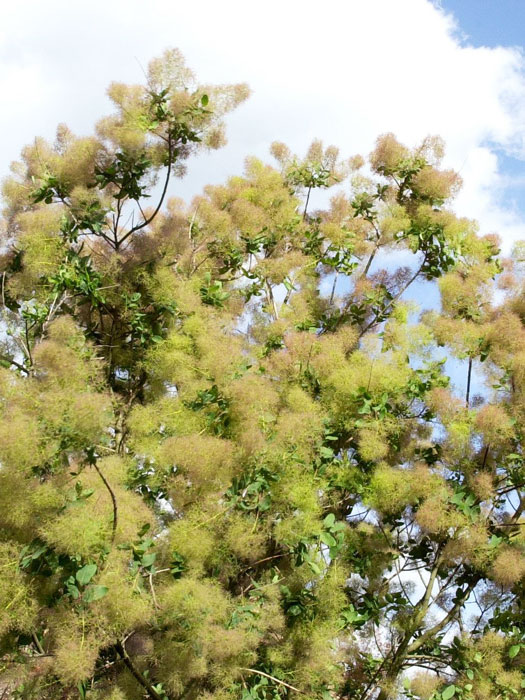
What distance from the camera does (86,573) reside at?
2.97m

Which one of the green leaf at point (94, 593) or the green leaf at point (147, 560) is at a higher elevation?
the green leaf at point (147, 560)

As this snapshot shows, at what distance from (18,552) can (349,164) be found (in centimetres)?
430

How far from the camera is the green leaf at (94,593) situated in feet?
9.75

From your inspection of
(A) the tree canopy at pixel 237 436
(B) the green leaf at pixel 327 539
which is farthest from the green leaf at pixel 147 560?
(B) the green leaf at pixel 327 539

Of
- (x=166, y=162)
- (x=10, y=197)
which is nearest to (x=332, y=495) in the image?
(x=166, y=162)

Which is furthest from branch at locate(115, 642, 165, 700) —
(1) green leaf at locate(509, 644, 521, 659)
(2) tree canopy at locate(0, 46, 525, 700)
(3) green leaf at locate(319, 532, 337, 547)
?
(1) green leaf at locate(509, 644, 521, 659)

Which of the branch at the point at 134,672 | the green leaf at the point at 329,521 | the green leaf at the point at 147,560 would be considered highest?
the green leaf at the point at 329,521

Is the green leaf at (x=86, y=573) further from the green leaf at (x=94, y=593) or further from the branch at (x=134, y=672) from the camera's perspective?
the branch at (x=134, y=672)

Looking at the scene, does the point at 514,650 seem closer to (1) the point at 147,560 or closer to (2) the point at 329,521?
(2) the point at 329,521

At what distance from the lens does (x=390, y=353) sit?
484 centimetres

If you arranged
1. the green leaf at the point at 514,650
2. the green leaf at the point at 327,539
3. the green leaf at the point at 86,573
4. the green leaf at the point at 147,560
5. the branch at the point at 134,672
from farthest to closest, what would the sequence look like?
the green leaf at the point at 514,650
the green leaf at the point at 327,539
the branch at the point at 134,672
the green leaf at the point at 147,560
the green leaf at the point at 86,573

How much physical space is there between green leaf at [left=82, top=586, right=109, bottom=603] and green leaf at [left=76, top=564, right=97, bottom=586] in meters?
0.05

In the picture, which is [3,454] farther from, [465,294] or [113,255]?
[465,294]

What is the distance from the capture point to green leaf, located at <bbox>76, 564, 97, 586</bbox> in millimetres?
2942
